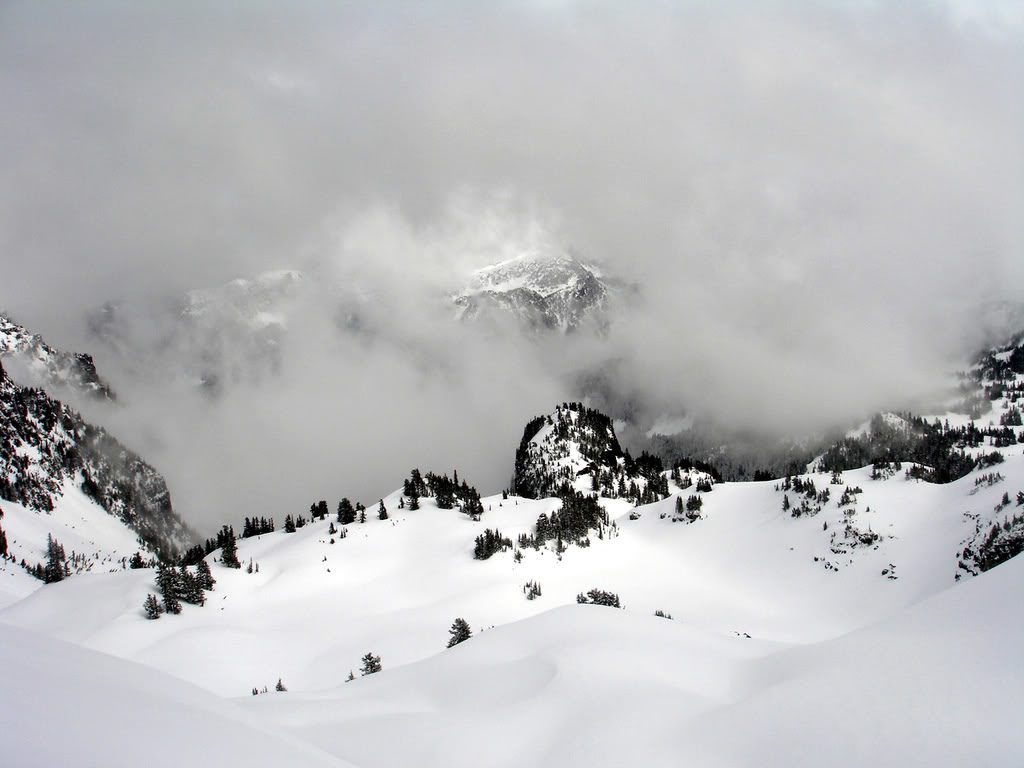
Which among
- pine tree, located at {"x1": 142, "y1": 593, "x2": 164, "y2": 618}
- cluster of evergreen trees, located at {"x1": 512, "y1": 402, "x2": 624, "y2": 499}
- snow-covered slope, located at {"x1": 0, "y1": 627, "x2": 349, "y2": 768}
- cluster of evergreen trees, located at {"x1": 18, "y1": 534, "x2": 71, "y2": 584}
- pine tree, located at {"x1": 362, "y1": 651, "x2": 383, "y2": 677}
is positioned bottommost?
snow-covered slope, located at {"x1": 0, "y1": 627, "x2": 349, "y2": 768}

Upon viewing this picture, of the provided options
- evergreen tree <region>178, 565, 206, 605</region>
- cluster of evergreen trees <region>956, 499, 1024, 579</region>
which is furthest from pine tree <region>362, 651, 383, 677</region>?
cluster of evergreen trees <region>956, 499, 1024, 579</region>

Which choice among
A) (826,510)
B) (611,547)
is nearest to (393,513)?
(611,547)

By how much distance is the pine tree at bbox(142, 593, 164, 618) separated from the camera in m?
49.3

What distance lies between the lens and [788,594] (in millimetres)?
58531

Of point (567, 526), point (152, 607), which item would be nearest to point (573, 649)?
point (152, 607)

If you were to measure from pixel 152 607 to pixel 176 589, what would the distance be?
3.79m

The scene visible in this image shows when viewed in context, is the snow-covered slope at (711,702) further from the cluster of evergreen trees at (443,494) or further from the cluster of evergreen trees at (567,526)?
the cluster of evergreen trees at (443,494)

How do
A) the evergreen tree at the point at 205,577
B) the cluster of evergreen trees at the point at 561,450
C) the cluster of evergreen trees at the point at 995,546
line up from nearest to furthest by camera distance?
the cluster of evergreen trees at the point at 995,546 < the evergreen tree at the point at 205,577 < the cluster of evergreen trees at the point at 561,450

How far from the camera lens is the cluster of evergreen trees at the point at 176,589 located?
49969 millimetres

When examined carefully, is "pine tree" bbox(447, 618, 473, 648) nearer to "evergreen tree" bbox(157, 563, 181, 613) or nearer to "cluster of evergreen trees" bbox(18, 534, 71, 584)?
"evergreen tree" bbox(157, 563, 181, 613)

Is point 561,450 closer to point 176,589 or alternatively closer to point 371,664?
point 176,589

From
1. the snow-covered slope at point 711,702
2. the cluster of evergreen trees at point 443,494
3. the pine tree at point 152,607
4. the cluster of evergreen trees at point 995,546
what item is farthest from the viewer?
the cluster of evergreen trees at point 443,494

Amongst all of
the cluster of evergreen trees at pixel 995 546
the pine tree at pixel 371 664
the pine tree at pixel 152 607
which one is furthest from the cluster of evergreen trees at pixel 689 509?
the pine tree at pixel 152 607

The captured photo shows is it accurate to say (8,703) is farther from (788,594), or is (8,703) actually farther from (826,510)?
(826,510)
